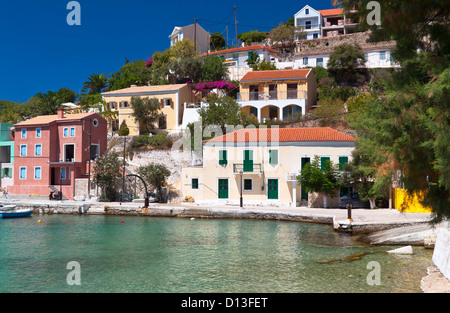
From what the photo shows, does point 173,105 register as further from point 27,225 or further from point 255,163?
point 27,225

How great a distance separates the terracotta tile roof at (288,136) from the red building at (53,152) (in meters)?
15.4

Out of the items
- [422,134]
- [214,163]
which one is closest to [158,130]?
[214,163]

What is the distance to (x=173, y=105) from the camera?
5156cm

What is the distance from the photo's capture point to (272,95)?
48688mm

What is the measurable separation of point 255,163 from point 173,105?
20.2 m

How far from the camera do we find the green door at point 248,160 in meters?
34.5

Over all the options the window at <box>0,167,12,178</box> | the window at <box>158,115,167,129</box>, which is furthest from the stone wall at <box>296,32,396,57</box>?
the window at <box>0,167,12,178</box>

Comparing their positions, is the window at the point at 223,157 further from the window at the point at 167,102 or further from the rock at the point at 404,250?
the window at the point at 167,102

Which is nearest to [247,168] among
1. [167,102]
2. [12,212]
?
[12,212]

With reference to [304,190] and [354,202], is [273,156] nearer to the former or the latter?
[304,190]

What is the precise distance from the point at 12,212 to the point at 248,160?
64.5 ft

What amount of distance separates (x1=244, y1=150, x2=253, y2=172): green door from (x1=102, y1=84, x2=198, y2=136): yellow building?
16.9 metres

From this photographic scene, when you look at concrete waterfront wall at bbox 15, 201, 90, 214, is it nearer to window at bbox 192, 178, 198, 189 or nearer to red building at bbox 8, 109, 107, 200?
red building at bbox 8, 109, 107, 200

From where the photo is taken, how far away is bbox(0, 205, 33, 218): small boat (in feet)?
114
